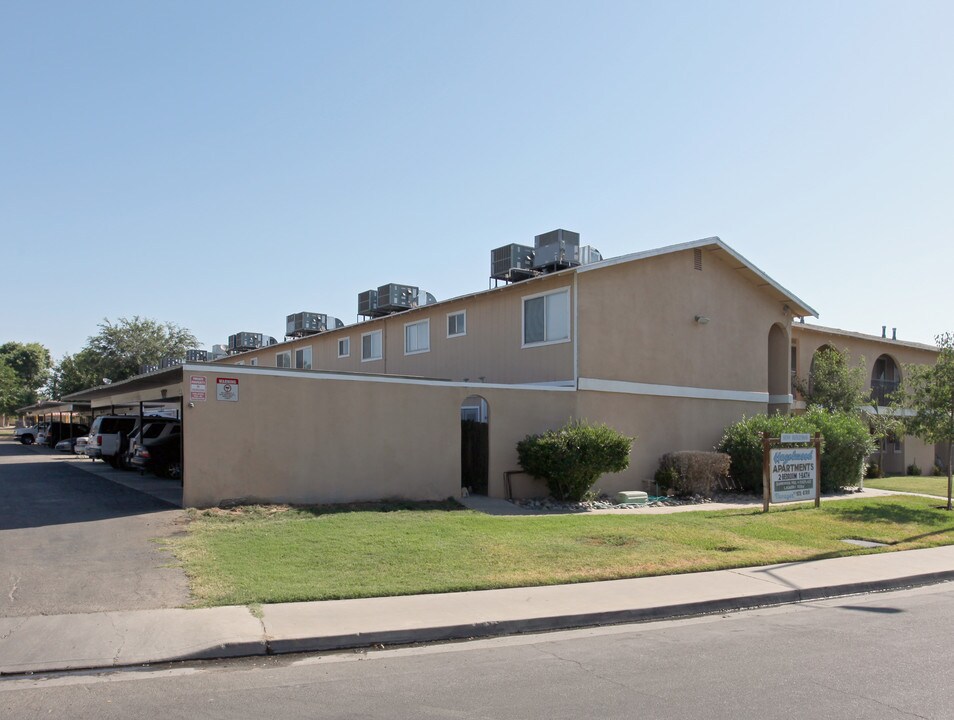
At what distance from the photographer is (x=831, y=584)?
10.4m

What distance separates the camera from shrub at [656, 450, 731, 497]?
66.3ft

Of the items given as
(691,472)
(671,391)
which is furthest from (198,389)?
(671,391)

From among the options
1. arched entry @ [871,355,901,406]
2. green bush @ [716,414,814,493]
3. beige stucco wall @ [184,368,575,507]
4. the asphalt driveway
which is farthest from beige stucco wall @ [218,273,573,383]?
arched entry @ [871,355,901,406]

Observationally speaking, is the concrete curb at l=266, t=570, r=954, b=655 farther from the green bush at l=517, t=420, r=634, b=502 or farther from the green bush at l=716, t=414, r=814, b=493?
the green bush at l=716, t=414, r=814, b=493

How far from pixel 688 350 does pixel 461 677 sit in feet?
58.3

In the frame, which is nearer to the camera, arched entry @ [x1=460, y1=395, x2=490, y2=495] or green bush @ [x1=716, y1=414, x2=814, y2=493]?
arched entry @ [x1=460, y1=395, x2=490, y2=495]

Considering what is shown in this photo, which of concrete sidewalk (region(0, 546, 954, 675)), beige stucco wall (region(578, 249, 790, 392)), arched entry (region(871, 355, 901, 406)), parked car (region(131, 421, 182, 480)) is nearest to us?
concrete sidewalk (region(0, 546, 954, 675))

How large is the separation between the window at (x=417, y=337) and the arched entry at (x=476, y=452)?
678 centimetres

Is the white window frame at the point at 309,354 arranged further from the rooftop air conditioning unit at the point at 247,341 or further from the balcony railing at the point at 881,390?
the balcony railing at the point at 881,390

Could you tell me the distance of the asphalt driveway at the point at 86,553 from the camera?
8227mm

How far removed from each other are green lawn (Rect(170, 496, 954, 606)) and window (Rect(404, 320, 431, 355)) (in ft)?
32.4

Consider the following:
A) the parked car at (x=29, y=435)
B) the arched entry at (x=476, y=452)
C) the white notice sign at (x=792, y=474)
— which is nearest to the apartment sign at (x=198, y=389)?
the arched entry at (x=476, y=452)

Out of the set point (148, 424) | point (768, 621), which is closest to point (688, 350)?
point (768, 621)

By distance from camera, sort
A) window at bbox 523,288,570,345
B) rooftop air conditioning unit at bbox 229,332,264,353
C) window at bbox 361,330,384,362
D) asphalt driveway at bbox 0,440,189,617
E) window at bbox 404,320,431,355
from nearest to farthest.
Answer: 1. asphalt driveway at bbox 0,440,189,617
2. window at bbox 523,288,570,345
3. window at bbox 404,320,431,355
4. window at bbox 361,330,384,362
5. rooftop air conditioning unit at bbox 229,332,264,353
